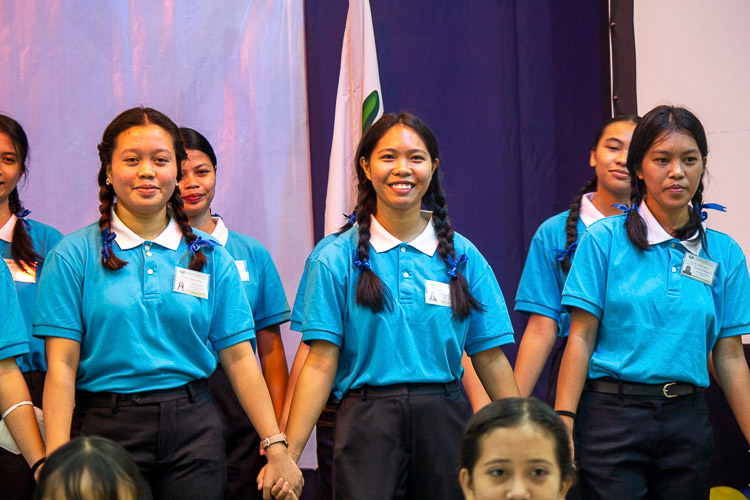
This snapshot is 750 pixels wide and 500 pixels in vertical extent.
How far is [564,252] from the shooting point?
3264 millimetres

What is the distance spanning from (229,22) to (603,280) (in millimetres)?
2320

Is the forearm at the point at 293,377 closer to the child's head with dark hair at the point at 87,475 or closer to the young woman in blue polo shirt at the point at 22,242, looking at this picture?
the young woman in blue polo shirt at the point at 22,242

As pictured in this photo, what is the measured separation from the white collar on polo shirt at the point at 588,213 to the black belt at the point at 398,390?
3.75ft

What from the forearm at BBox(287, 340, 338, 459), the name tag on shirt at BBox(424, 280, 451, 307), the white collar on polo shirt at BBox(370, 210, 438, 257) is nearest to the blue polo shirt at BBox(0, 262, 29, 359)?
the forearm at BBox(287, 340, 338, 459)

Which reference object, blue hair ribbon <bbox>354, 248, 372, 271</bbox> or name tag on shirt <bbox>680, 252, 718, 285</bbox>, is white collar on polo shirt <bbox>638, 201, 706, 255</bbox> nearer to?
name tag on shirt <bbox>680, 252, 718, 285</bbox>

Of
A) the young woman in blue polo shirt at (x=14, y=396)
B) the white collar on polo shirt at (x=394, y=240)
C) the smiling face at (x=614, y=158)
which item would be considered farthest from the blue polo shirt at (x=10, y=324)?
the smiling face at (x=614, y=158)

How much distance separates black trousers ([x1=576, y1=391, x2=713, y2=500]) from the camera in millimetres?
2605

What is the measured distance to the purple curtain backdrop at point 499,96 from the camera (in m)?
4.29

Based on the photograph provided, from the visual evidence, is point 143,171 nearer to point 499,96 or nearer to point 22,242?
point 22,242

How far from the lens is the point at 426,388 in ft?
8.41

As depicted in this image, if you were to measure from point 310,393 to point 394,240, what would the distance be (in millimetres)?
558

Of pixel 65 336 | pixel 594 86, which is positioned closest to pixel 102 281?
pixel 65 336

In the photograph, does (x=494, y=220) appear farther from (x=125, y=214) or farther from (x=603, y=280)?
(x=125, y=214)

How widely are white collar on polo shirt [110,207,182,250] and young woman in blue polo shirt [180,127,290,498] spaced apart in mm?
615
